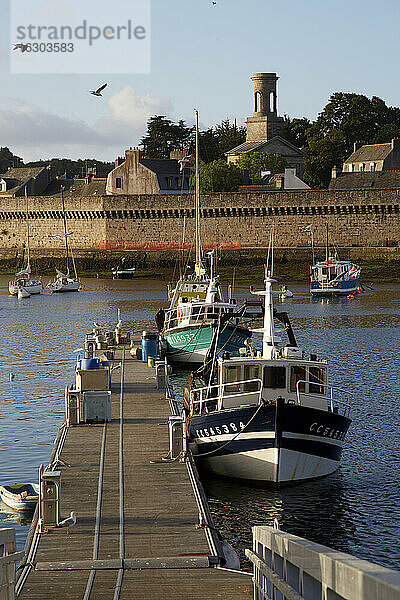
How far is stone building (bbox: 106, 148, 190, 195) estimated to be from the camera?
81688mm

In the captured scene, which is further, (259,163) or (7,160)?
(7,160)

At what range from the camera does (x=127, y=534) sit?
10781 millimetres

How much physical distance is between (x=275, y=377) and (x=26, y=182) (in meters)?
78.4

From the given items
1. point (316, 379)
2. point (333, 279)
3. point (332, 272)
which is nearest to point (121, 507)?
point (316, 379)

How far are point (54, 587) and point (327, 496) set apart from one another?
714cm

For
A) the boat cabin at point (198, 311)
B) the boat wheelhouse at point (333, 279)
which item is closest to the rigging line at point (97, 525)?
the boat cabin at point (198, 311)

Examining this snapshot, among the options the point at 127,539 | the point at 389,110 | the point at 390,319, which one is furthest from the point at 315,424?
the point at 389,110

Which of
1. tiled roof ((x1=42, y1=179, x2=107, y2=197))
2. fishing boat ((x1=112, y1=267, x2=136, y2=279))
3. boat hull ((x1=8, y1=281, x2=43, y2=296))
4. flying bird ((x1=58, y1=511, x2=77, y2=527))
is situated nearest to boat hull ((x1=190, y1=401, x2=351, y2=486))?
flying bird ((x1=58, y1=511, x2=77, y2=527))

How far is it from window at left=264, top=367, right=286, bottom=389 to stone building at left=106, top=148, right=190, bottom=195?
65327mm

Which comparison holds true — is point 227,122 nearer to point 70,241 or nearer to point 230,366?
point 70,241

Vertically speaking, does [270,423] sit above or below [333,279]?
below

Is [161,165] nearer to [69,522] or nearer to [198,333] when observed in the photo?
[198,333]

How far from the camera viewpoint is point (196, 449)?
16.5 metres

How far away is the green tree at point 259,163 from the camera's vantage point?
85.2m
